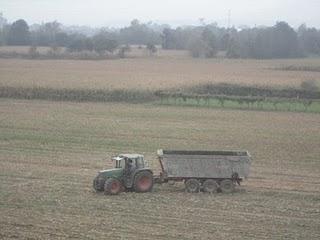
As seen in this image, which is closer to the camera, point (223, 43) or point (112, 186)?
point (112, 186)

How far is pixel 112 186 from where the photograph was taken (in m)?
19.2

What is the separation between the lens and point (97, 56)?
3989 inches

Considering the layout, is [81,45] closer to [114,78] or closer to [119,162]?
[114,78]

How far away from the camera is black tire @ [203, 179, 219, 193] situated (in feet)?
65.8

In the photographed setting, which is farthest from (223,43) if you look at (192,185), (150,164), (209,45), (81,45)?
(192,185)

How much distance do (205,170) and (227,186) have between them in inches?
35.5

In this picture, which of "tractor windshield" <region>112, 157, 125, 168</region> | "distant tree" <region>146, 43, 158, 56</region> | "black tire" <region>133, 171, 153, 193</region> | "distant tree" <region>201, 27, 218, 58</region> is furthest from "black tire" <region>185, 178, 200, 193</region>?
"distant tree" <region>201, 27, 218, 58</region>

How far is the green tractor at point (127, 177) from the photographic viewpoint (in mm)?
19328

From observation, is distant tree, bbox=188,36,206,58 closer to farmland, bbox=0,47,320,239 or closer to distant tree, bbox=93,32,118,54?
distant tree, bbox=93,32,118,54

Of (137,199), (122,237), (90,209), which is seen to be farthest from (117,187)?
(122,237)

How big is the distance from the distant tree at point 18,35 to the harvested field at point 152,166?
89.7 m

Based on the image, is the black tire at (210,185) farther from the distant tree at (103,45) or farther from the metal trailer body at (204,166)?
the distant tree at (103,45)

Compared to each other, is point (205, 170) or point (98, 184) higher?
point (205, 170)

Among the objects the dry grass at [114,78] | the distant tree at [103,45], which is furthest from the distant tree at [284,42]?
the dry grass at [114,78]
